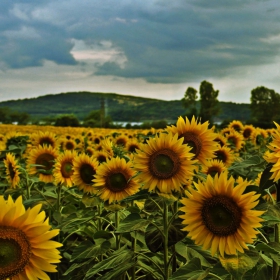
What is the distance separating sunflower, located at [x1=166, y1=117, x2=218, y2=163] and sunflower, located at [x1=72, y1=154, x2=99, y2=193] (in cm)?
98

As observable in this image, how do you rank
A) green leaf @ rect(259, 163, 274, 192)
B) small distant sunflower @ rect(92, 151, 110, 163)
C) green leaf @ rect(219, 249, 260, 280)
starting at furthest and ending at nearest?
small distant sunflower @ rect(92, 151, 110, 163)
green leaf @ rect(259, 163, 274, 192)
green leaf @ rect(219, 249, 260, 280)

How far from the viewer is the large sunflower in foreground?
188 centimetres

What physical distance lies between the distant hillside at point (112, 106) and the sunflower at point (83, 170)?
347ft

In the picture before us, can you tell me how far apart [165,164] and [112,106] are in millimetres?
148850

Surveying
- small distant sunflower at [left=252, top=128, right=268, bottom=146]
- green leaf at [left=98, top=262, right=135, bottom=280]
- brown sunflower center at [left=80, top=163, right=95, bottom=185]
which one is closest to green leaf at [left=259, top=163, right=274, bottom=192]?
green leaf at [left=98, top=262, right=135, bottom=280]

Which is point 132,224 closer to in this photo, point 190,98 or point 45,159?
point 45,159

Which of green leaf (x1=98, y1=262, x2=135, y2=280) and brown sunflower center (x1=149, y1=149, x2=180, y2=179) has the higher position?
brown sunflower center (x1=149, y1=149, x2=180, y2=179)

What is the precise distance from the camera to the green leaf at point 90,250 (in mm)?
2926

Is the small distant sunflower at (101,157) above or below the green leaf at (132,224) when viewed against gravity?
above

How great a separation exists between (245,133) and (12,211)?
24.9 ft

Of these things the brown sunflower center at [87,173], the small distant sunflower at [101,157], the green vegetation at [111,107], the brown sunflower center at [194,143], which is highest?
the brown sunflower center at [194,143]

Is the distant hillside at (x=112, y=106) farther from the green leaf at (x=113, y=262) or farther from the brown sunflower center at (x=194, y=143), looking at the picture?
the green leaf at (x=113, y=262)

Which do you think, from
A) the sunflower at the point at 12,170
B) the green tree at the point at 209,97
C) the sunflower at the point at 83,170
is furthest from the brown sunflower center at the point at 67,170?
the green tree at the point at 209,97

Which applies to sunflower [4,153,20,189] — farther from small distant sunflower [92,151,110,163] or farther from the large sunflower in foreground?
the large sunflower in foreground
